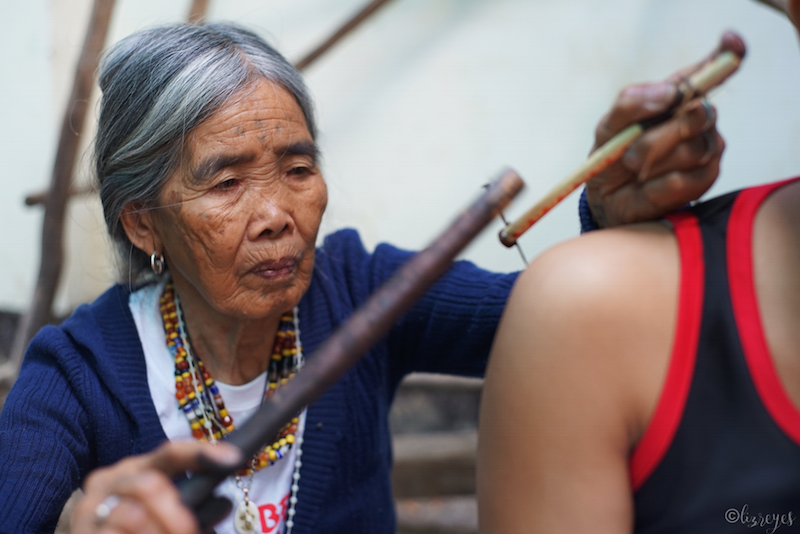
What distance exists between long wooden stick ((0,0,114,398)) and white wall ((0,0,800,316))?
11 centimetres

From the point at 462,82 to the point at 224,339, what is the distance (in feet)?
5.48

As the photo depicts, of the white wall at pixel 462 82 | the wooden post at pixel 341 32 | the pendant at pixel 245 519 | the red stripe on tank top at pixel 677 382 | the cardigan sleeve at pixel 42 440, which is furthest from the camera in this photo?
the wooden post at pixel 341 32

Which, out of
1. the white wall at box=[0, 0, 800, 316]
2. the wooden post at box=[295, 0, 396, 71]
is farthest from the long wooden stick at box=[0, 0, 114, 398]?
the wooden post at box=[295, 0, 396, 71]

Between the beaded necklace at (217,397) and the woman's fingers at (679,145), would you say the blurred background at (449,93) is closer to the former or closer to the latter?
the beaded necklace at (217,397)

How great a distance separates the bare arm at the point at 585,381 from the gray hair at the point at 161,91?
79 centimetres

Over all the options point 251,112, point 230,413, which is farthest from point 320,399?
point 251,112

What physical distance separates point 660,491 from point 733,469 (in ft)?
0.26

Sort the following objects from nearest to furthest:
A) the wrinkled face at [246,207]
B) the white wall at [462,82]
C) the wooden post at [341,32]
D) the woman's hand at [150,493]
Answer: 1. the woman's hand at [150,493]
2. the wrinkled face at [246,207]
3. the white wall at [462,82]
4. the wooden post at [341,32]

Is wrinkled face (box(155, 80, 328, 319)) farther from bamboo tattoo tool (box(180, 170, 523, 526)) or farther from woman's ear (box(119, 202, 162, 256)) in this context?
bamboo tattoo tool (box(180, 170, 523, 526))

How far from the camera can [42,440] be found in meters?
1.22

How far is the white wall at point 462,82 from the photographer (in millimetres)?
2357

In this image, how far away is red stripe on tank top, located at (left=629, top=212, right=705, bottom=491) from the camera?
76 cm

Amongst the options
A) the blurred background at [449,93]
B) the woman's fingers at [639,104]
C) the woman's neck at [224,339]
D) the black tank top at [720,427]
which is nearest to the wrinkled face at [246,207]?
the woman's neck at [224,339]

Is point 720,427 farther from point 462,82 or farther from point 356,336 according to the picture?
point 462,82
